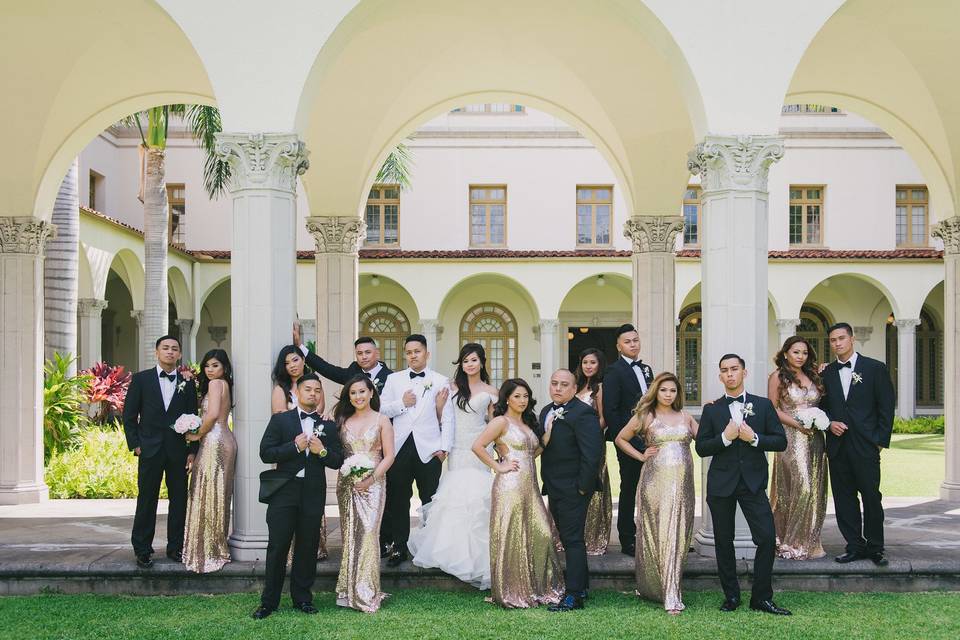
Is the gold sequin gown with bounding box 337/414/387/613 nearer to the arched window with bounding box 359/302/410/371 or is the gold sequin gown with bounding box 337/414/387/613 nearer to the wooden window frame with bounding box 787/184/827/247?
the arched window with bounding box 359/302/410/371

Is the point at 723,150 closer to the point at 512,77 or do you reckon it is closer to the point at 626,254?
the point at 512,77

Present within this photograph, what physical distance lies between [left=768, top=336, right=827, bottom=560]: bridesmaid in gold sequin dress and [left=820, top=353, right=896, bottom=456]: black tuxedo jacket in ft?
0.68

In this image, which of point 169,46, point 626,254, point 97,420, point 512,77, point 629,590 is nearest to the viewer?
point 629,590

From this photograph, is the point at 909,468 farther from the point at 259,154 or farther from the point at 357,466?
the point at 259,154

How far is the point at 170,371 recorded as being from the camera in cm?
685

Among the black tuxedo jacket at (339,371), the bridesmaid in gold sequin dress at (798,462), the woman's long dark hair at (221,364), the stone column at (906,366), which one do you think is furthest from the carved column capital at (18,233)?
the stone column at (906,366)

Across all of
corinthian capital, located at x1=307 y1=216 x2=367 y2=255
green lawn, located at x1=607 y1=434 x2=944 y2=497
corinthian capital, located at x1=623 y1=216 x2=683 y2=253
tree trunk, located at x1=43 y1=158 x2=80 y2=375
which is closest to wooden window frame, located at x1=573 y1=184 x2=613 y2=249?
green lawn, located at x1=607 y1=434 x2=944 y2=497

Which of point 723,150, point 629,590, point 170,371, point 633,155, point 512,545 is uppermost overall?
point 633,155

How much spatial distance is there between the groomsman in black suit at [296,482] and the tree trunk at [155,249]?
36.3 ft

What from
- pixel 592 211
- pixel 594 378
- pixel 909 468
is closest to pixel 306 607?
pixel 594 378

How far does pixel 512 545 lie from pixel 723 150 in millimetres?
3770

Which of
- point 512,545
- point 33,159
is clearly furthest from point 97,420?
point 512,545

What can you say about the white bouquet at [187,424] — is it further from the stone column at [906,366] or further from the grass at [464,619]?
the stone column at [906,366]

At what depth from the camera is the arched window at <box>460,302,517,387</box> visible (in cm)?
2748
